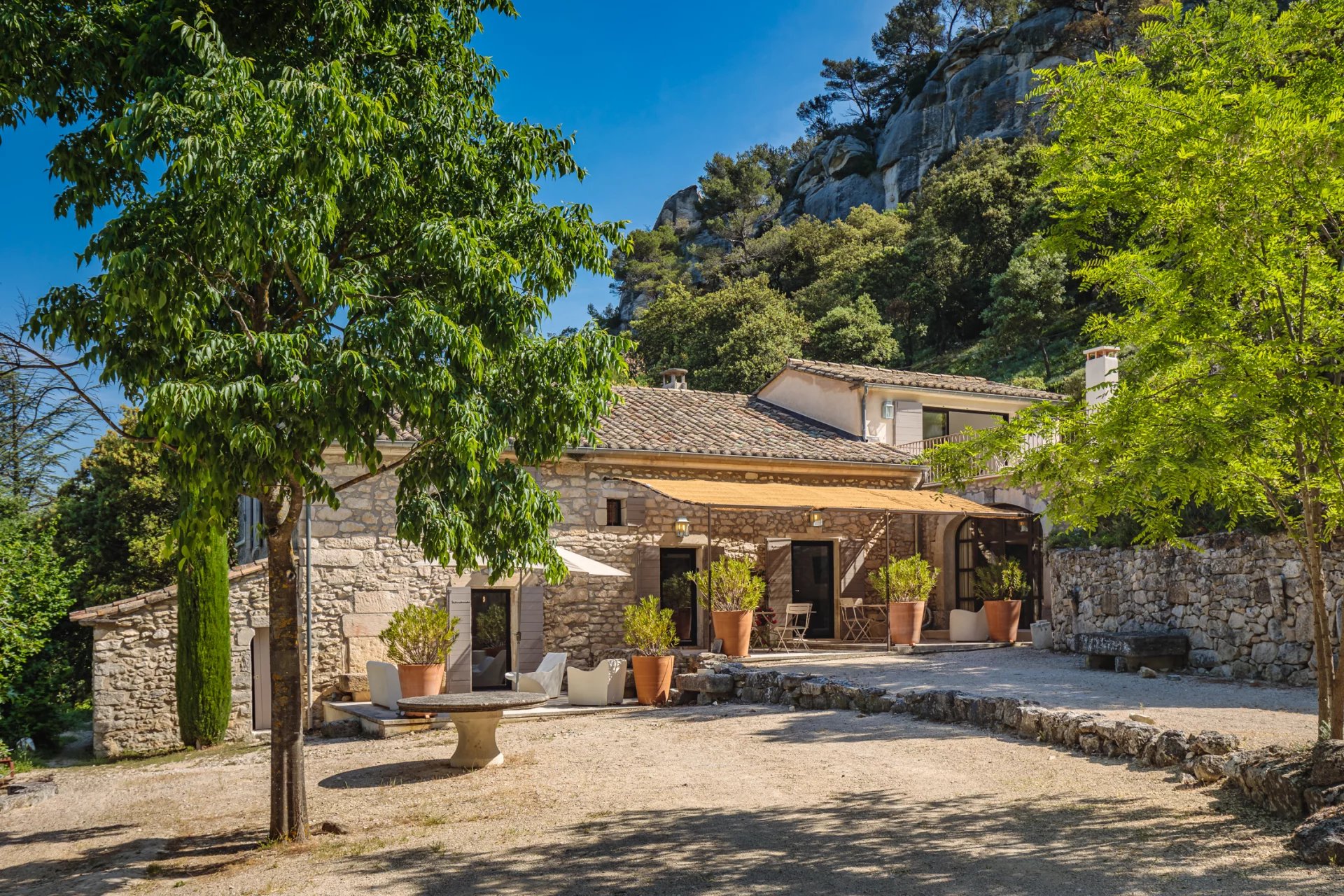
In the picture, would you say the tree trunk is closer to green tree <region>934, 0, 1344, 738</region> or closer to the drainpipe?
green tree <region>934, 0, 1344, 738</region>

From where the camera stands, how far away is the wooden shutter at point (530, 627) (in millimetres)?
15430

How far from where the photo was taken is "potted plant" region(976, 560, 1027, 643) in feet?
58.9

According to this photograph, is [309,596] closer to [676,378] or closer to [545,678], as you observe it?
[545,678]

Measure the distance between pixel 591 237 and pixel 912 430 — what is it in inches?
602

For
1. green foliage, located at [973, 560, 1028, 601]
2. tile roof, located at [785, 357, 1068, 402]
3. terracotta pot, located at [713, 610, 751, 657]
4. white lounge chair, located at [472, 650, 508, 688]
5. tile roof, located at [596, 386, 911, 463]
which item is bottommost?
white lounge chair, located at [472, 650, 508, 688]

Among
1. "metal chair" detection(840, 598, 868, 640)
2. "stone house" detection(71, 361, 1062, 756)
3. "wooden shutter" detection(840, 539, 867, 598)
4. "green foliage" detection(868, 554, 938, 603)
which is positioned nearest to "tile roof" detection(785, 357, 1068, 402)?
"stone house" detection(71, 361, 1062, 756)

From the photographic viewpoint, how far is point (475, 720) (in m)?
9.88

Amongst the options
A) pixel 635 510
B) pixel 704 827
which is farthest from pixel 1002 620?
pixel 704 827

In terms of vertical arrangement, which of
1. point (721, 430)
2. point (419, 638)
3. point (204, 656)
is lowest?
point (204, 656)

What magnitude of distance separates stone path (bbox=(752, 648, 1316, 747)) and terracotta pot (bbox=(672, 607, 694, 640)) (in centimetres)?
281

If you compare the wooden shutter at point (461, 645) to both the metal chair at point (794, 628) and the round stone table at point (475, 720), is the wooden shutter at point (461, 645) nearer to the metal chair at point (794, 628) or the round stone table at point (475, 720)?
the round stone table at point (475, 720)

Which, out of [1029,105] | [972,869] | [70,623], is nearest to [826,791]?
[972,869]

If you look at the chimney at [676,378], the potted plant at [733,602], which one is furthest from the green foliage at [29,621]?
the chimney at [676,378]

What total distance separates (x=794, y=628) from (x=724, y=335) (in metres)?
18.8
